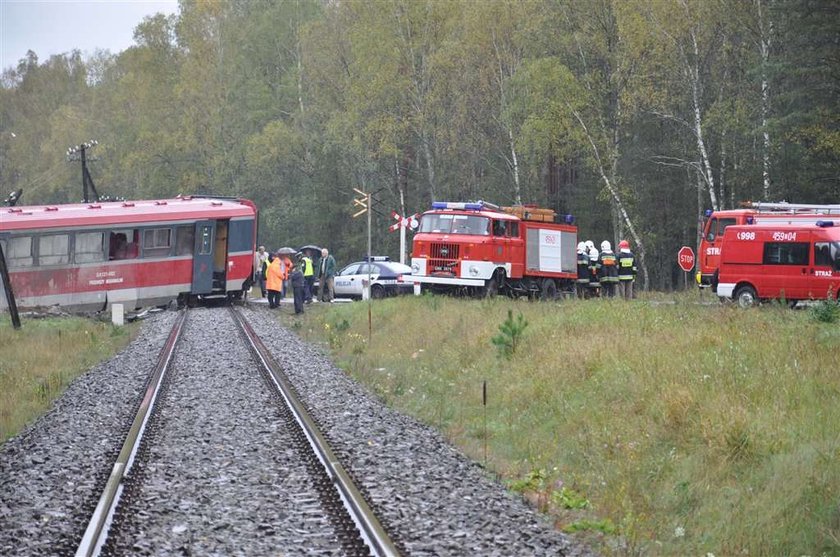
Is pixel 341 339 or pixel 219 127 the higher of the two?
pixel 219 127

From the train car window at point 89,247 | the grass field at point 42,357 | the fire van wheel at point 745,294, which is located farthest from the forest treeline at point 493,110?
the grass field at point 42,357

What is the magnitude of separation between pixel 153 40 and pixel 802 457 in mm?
76657

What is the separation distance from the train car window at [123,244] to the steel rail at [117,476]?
50.4ft

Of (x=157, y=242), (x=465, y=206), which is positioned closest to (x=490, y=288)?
(x=465, y=206)

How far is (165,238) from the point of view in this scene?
35.7 m

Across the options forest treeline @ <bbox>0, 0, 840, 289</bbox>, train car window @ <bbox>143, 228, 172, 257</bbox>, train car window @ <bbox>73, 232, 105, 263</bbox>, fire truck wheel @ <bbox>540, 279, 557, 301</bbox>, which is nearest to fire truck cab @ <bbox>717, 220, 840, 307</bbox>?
fire truck wheel @ <bbox>540, 279, 557, 301</bbox>

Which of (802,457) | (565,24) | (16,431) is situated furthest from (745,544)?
(565,24)

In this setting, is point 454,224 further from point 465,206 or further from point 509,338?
point 509,338

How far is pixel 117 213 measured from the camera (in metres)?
34.8

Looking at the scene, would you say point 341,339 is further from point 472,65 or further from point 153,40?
point 153,40

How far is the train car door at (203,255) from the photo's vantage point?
36.4m

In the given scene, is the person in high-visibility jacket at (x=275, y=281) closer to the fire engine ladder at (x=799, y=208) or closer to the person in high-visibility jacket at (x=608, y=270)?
the person in high-visibility jacket at (x=608, y=270)

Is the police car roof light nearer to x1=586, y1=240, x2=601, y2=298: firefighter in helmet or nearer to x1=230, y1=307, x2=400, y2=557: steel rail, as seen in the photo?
x1=586, y1=240, x2=601, y2=298: firefighter in helmet

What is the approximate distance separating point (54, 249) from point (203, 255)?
4.89m
